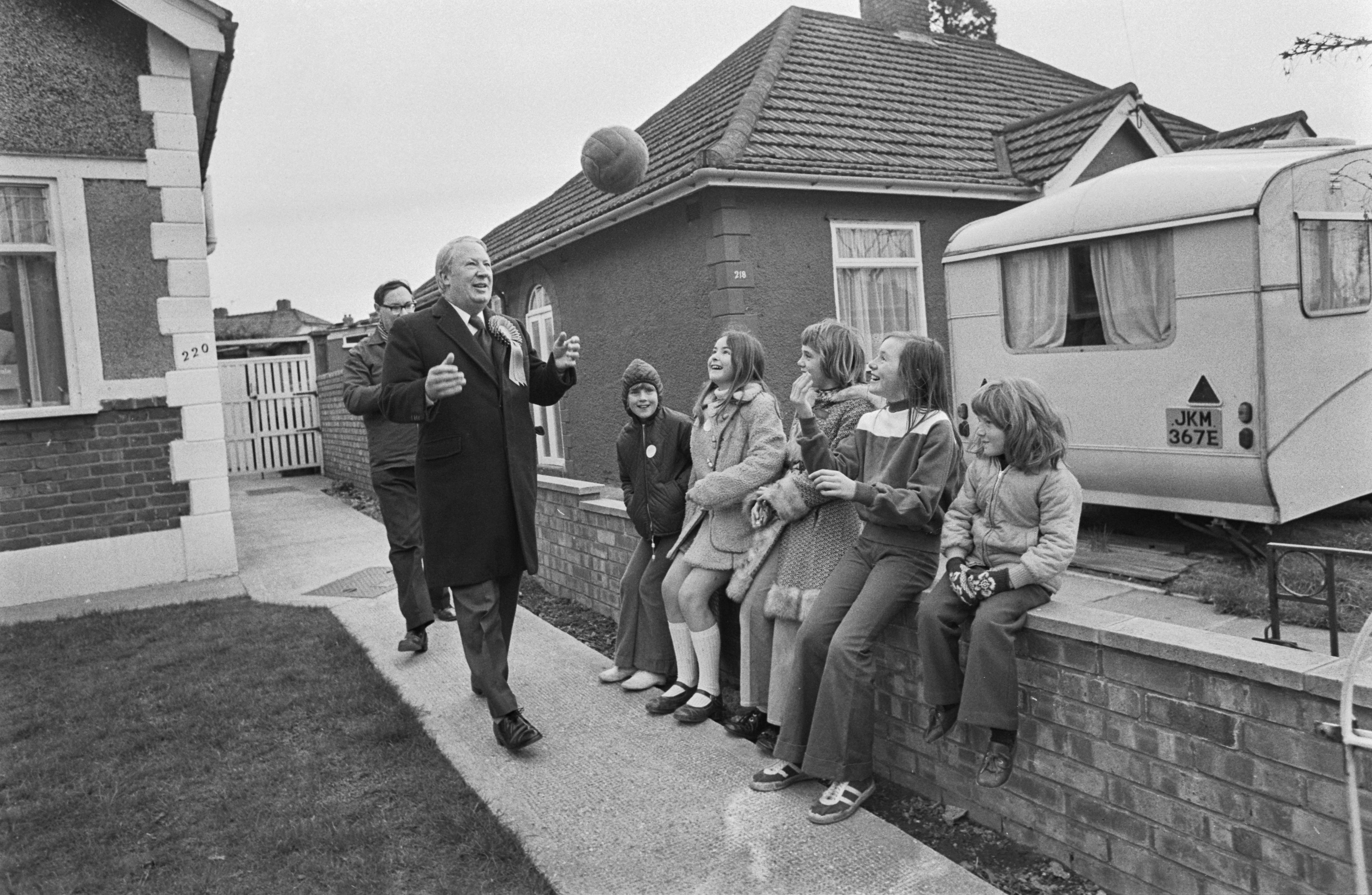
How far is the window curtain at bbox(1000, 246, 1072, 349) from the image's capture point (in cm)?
812

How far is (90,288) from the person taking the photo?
8.09 meters

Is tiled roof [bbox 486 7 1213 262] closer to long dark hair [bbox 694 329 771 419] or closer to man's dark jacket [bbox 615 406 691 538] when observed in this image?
man's dark jacket [bbox 615 406 691 538]

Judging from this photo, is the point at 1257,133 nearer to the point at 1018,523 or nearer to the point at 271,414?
the point at 1018,523

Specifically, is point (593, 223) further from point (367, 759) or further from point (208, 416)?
point (367, 759)

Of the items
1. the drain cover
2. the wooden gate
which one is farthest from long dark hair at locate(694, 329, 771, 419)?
the wooden gate

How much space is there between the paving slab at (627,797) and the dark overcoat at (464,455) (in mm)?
831

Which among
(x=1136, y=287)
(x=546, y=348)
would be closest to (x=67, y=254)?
(x=546, y=348)

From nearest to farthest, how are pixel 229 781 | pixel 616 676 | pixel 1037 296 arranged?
pixel 229 781 < pixel 616 676 < pixel 1037 296

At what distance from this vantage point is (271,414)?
1753cm

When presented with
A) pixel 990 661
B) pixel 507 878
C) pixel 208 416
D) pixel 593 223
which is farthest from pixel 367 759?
pixel 593 223

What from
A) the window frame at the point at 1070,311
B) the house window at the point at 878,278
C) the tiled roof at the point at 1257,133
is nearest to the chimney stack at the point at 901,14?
the tiled roof at the point at 1257,133

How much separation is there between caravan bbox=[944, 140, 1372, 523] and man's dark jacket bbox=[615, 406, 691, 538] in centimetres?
336

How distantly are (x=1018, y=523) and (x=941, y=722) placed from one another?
0.76 meters

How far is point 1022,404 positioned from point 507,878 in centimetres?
232
